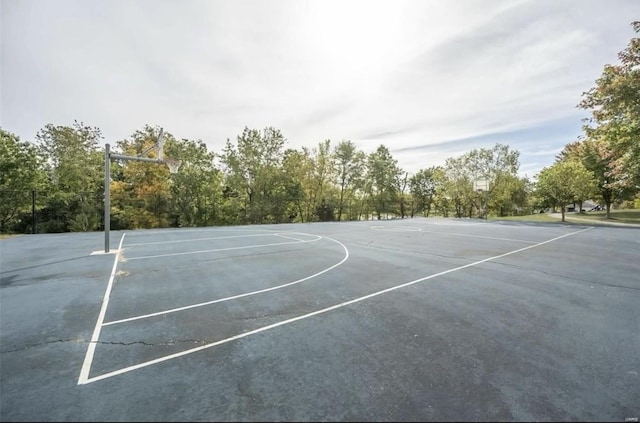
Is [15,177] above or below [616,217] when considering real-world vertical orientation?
above

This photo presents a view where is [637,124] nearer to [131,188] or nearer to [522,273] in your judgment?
[522,273]

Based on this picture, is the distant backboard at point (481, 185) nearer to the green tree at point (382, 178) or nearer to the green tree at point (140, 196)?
the green tree at point (382, 178)

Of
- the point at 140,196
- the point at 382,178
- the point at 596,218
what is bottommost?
the point at 596,218

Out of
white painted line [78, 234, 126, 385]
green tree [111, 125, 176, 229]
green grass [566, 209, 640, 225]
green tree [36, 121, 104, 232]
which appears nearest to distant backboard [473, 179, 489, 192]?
green grass [566, 209, 640, 225]

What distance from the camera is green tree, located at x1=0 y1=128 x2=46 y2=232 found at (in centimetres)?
1619

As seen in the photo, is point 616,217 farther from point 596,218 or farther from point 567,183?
point 567,183

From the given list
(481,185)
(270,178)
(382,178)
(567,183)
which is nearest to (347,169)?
(382,178)

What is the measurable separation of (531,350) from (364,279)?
3450mm

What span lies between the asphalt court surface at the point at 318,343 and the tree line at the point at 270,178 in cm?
1337

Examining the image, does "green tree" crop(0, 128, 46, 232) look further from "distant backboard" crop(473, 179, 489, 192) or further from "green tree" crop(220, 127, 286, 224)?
"distant backboard" crop(473, 179, 489, 192)

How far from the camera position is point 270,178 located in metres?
28.7

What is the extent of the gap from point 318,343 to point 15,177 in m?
22.5

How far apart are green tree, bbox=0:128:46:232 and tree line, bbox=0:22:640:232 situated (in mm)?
63

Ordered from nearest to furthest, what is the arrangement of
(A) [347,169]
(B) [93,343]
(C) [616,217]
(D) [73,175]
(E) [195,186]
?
(B) [93,343]
(D) [73,175]
(E) [195,186]
(C) [616,217]
(A) [347,169]
